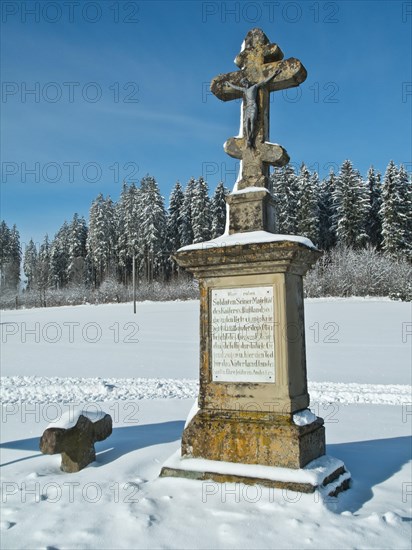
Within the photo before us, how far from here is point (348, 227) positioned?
183 feet

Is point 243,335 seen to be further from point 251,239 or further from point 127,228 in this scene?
point 127,228

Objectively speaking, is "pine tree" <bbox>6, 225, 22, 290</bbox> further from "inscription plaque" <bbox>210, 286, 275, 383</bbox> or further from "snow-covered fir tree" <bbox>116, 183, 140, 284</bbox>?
"inscription plaque" <bbox>210, 286, 275, 383</bbox>

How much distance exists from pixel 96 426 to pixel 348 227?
53639 millimetres

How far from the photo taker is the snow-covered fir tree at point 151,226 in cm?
6222

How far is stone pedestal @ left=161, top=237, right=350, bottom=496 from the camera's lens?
448 cm

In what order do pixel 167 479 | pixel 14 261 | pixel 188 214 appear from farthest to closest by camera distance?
pixel 14 261 → pixel 188 214 → pixel 167 479

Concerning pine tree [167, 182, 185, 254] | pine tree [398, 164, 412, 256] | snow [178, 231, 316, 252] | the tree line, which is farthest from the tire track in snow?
pine tree [167, 182, 185, 254]

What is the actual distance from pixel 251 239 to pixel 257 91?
177 centimetres

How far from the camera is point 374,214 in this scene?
60.2m

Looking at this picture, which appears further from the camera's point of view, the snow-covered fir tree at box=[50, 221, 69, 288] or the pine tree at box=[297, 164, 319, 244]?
the snow-covered fir tree at box=[50, 221, 69, 288]

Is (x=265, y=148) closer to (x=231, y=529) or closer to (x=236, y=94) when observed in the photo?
(x=236, y=94)

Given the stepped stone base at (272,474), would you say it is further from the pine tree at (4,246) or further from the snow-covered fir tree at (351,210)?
the pine tree at (4,246)

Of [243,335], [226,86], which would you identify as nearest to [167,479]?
[243,335]

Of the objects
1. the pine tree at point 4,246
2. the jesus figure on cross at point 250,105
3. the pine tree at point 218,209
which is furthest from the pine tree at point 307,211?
the jesus figure on cross at point 250,105
